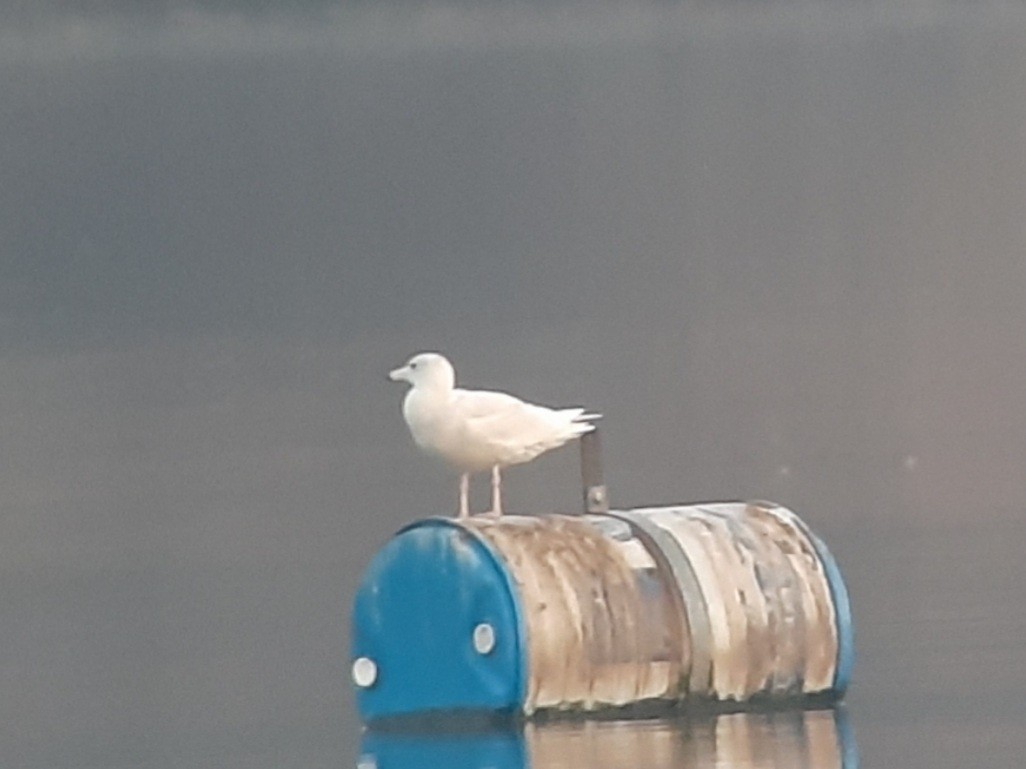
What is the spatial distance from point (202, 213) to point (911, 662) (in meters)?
31.9

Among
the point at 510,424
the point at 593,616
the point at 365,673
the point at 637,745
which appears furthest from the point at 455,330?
the point at 637,745

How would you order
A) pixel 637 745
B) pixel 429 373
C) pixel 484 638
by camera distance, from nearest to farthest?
pixel 637 745, pixel 484 638, pixel 429 373

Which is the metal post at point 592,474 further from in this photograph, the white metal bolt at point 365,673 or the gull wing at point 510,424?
the white metal bolt at point 365,673

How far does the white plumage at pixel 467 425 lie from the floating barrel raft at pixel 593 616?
0.30 meters

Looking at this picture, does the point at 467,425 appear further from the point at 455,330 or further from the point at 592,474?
the point at 455,330

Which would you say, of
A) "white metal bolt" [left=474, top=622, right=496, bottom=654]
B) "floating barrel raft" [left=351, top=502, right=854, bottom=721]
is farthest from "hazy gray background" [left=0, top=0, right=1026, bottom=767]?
"white metal bolt" [left=474, top=622, right=496, bottom=654]

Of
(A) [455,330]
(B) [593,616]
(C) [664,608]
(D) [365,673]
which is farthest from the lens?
(A) [455,330]

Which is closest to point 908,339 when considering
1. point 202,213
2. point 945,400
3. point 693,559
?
point 945,400

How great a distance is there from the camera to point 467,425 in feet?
48.5

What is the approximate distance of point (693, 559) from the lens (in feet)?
48.1

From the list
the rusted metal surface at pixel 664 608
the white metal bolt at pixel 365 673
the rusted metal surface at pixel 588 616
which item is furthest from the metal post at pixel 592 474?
the white metal bolt at pixel 365 673

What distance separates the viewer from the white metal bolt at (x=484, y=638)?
46.8ft

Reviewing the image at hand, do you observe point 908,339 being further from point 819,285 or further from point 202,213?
point 202,213

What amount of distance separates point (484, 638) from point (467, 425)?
83 cm
